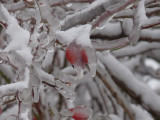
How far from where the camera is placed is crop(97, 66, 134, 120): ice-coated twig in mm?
1853

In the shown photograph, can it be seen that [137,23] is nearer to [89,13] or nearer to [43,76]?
[89,13]

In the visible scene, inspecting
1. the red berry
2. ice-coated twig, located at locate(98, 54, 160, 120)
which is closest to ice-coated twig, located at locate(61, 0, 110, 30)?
the red berry

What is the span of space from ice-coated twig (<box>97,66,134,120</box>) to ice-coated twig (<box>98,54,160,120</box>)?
21 cm

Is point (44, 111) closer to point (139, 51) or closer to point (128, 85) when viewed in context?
point (128, 85)

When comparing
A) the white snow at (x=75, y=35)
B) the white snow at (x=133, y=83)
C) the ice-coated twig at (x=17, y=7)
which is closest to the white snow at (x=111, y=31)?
the white snow at (x=133, y=83)

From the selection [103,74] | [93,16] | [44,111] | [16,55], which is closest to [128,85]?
[103,74]

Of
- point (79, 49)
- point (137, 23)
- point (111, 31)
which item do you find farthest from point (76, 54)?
point (111, 31)

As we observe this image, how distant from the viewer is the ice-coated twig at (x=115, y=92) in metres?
1.85

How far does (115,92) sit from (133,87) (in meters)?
0.25

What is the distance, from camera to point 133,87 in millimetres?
2088

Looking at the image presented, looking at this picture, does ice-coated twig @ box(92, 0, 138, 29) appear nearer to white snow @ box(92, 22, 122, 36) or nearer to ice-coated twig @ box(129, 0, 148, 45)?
ice-coated twig @ box(129, 0, 148, 45)

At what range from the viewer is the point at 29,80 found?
78cm

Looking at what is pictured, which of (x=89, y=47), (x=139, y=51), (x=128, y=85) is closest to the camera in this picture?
(x=89, y=47)

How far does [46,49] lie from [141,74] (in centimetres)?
296
